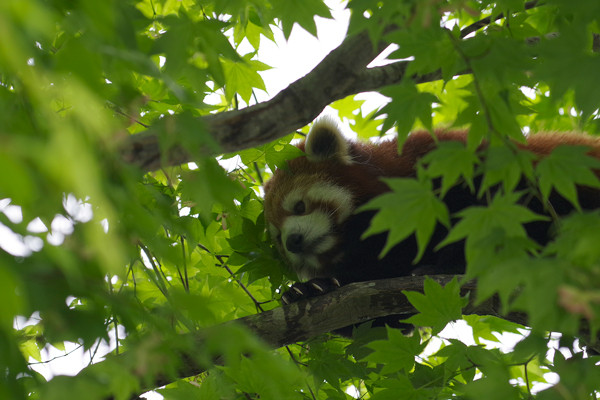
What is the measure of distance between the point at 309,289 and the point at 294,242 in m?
0.66

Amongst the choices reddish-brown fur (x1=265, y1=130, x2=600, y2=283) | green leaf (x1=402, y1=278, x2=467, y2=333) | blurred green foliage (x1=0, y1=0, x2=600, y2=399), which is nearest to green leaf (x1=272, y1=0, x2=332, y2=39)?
blurred green foliage (x1=0, y1=0, x2=600, y2=399)

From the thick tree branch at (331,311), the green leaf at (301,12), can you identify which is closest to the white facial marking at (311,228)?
the thick tree branch at (331,311)

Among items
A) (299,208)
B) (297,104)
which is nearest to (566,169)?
(297,104)

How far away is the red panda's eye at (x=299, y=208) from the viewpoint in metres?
4.42

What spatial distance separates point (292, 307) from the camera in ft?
10.6

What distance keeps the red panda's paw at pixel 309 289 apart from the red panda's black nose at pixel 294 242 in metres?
0.54

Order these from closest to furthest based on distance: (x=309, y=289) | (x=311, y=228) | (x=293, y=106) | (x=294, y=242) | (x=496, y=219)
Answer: (x=496, y=219)
(x=293, y=106)
(x=309, y=289)
(x=294, y=242)
(x=311, y=228)

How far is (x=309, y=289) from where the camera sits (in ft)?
11.6

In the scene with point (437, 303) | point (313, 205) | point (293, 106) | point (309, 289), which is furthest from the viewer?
point (313, 205)

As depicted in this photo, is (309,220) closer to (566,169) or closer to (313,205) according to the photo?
(313,205)

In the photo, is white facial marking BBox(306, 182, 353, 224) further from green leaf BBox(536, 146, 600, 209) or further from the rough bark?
green leaf BBox(536, 146, 600, 209)

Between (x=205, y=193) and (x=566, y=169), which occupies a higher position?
(x=205, y=193)

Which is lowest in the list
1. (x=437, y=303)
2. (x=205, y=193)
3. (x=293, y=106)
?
(x=437, y=303)

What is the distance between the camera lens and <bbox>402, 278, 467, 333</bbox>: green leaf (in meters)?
2.81
